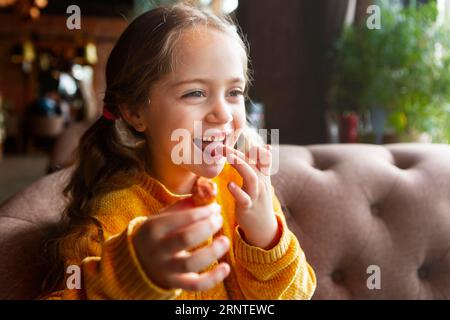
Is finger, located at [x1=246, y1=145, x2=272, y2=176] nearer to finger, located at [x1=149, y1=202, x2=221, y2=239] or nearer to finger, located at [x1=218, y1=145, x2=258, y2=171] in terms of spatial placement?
finger, located at [x1=218, y1=145, x2=258, y2=171]

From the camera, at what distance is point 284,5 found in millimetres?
1976

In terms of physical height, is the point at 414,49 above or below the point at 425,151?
above

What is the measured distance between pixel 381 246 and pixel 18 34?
28.6 feet

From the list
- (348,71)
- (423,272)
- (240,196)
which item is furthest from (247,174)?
(348,71)

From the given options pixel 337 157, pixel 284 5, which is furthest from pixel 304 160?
pixel 284 5

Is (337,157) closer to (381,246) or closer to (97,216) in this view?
(381,246)

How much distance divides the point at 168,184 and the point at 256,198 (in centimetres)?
19

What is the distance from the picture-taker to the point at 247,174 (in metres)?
0.56

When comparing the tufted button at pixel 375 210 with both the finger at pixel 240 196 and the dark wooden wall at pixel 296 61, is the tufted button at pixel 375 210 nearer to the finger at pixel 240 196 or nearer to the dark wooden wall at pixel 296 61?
the finger at pixel 240 196

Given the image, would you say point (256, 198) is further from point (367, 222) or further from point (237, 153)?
point (367, 222)

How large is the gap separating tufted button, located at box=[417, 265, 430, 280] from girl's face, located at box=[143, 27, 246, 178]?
0.52 meters

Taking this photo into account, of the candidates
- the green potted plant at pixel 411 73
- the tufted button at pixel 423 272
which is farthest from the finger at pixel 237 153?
the green potted plant at pixel 411 73

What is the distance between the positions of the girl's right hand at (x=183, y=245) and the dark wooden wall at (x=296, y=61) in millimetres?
1141

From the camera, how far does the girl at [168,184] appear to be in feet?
1.60
